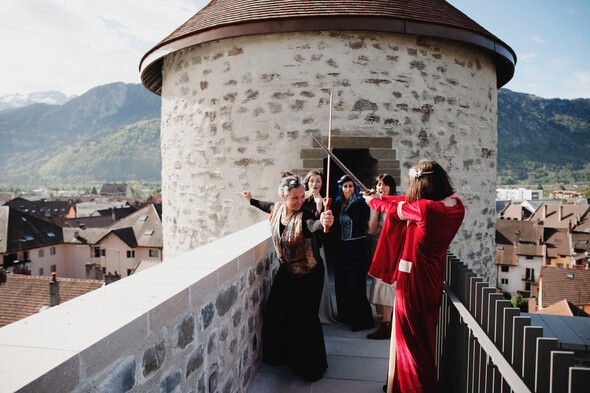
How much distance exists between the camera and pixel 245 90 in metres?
6.48

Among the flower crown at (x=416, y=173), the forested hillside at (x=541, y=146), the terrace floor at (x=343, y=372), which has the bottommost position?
the terrace floor at (x=343, y=372)

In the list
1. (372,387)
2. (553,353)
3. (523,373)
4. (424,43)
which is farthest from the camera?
(424,43)

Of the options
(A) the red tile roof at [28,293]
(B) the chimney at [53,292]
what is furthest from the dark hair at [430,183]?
(B) the chimney at [53,292]

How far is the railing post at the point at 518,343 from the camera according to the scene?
1.80m

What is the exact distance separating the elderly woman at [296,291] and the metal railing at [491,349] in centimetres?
98

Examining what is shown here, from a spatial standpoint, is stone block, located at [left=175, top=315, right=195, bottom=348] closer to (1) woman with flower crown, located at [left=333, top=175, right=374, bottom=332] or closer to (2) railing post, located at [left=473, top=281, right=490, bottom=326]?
(2) railing post, located at [left=473, top=281, right=490, bottom=326]

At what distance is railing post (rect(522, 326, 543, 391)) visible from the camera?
166 cm

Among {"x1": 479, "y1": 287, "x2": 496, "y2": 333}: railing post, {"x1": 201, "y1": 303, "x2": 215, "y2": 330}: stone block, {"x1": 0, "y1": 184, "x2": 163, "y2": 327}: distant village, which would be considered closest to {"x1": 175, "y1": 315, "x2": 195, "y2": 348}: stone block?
{"x1": 201, "y1": 303, "x2": 215, "y2": 330}: stone block

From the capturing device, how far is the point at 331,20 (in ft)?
19.5

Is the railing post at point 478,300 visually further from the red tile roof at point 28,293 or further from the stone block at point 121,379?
the red tile roof at point 28,293

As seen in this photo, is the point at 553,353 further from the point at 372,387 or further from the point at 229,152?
the point at 229,152

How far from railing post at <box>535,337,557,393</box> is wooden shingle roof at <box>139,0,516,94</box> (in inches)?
212

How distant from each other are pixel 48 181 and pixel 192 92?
20314 cm

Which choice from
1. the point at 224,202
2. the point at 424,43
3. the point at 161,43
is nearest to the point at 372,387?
the point at 224,202
